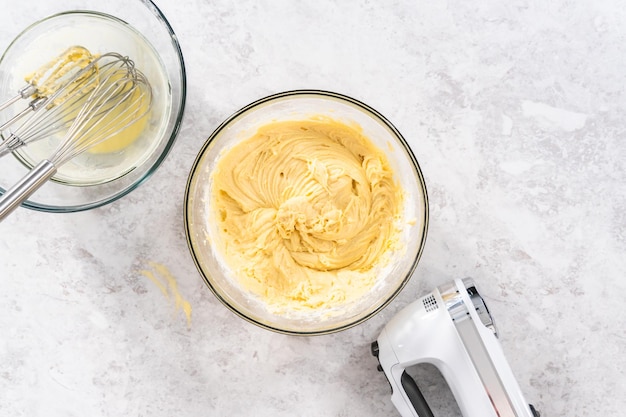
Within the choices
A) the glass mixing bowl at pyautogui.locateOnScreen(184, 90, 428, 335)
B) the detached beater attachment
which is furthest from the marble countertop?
the detached beater attachment

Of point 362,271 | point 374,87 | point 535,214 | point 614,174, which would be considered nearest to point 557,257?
point 535,214

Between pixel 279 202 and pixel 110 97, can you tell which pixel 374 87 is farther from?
pixel 110 97

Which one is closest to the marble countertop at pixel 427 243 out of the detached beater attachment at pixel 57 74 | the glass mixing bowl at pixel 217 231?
the glass mixing bowl at pixel 217 231

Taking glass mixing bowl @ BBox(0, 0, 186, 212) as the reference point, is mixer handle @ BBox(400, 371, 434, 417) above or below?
below

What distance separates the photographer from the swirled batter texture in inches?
52.2

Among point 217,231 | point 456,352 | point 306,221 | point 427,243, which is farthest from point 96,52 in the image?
point 456,352

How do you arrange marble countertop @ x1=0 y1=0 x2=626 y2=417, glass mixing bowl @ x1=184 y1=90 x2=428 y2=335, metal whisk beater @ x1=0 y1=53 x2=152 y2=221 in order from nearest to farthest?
metal whisk beater @ x1=0 y1=53 x2=152 y2=221 → glass mixing bowl @ x1=184 y1=90 x2=428 y2=335 → marble countertop @ x1=0 y1=0 x2=626 y2=417

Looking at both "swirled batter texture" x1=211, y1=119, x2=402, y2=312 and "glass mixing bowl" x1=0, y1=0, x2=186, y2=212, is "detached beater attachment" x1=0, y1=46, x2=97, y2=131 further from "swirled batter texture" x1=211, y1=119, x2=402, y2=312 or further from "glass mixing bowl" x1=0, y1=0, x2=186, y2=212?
"swirled batter texture" x1=211, y1=119, x2=402, y2=312

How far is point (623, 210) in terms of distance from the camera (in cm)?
145

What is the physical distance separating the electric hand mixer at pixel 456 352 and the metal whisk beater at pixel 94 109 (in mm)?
798

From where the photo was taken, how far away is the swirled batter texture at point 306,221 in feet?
4.35

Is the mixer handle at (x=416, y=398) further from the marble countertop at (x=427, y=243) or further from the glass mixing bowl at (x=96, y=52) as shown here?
the glass mixing bowl at (x=96, y=52)

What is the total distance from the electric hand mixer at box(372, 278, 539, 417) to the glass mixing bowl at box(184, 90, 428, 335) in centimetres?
9

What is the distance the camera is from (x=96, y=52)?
48.0 inches
